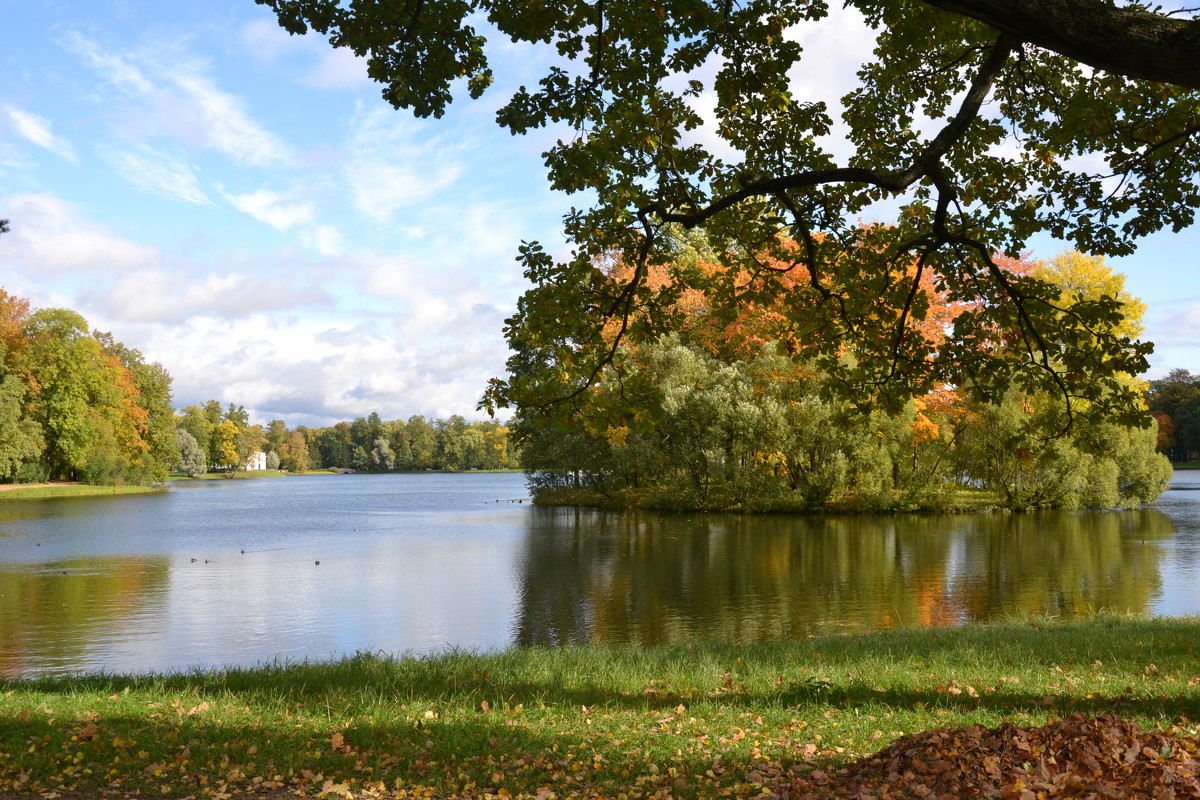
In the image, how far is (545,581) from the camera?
19469 millimetres

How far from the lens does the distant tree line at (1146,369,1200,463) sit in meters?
76.2

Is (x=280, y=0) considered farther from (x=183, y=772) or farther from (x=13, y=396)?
(x=13, y=396)

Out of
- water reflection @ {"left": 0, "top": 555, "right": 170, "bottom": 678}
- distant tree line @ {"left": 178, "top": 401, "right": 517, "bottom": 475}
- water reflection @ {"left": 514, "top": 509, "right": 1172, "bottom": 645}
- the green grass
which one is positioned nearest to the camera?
water reflection @ {"left": 0, "top": 555, "right": 170, "bottom": 678}

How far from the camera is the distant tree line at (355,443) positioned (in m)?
114

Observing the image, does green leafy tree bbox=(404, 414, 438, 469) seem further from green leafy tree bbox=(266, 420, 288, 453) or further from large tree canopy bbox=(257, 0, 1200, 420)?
large tree canopy bbox=(257, 0, 1200, 420)

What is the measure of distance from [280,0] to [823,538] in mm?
22978

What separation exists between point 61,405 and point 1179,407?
94.0 meters

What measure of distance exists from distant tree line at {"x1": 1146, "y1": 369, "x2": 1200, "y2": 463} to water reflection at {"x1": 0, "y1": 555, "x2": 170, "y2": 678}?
80918 millimetres

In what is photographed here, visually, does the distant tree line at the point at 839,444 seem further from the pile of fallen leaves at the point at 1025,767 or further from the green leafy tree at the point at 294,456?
the green leafy tree at the point at 294,456

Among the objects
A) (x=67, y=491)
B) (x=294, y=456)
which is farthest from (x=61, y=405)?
(x=294, y=456)

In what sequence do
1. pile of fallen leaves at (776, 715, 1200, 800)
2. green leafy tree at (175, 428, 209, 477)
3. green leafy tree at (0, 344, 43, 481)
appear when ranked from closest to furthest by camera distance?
pile of fallen leaves at (776, 715, 1200, 800), green leafy tree at (0, 344, 43, 481), green leafy tree at (175, 428, 209, 477)

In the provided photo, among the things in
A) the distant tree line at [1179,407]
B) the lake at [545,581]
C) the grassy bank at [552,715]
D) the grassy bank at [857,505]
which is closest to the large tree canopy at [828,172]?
the grassy bank at [552,715]

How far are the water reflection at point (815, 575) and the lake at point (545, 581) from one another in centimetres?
9

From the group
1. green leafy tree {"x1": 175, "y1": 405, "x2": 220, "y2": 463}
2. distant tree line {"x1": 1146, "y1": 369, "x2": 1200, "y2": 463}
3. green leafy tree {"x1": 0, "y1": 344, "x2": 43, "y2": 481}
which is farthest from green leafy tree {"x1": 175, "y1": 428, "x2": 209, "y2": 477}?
distant tree line {"x1": 1146, "y1": 369, "x2": 1200, "y2": 463}
